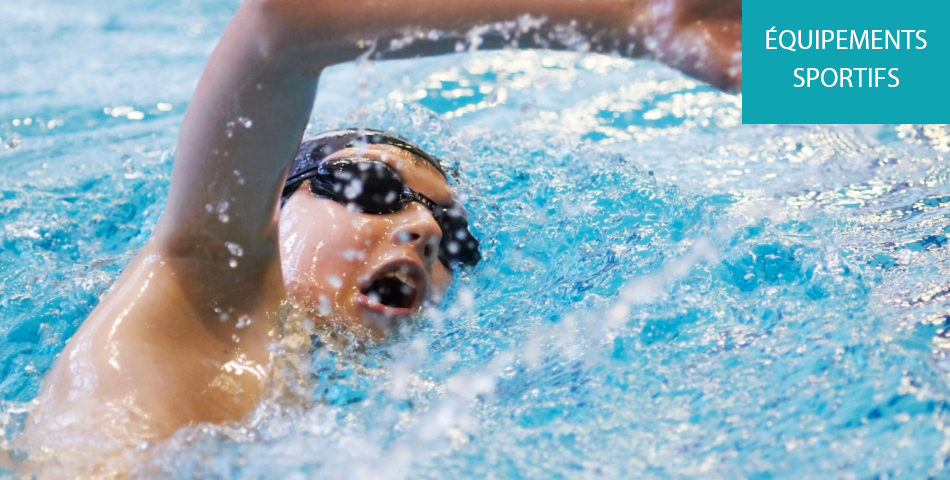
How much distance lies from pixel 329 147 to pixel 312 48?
3.03ft

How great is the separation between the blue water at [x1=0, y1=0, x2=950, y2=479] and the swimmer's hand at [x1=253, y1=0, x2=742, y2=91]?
1.66ft

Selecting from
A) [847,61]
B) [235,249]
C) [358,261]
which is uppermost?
[847,61]

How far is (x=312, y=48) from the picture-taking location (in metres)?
1.13

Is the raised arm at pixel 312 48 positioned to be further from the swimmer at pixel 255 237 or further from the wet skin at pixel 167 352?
the wet skin at pixel 167 352

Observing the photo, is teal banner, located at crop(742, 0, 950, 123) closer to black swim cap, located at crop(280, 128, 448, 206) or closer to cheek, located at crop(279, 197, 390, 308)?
black swim cap, located at crop(280, 128, 448, 206)

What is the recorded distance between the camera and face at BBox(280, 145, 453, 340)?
168 centimetres

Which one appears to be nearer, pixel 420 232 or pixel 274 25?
pixel 274 25

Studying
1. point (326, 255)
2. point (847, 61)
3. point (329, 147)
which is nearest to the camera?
point (326, 255)

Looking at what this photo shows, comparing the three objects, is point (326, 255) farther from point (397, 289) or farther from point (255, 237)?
point (255, 237)

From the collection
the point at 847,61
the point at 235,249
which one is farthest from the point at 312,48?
the point at 847,61

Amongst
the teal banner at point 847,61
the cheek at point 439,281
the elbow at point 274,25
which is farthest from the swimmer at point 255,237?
the teal banner at point 847,61

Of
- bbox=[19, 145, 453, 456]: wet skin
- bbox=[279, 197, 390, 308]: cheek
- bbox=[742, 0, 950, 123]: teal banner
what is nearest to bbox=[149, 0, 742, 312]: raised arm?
bbox=[19, 145, 453, 456]: wet skin

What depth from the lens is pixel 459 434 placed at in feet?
4.47

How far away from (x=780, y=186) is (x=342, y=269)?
1605mm
